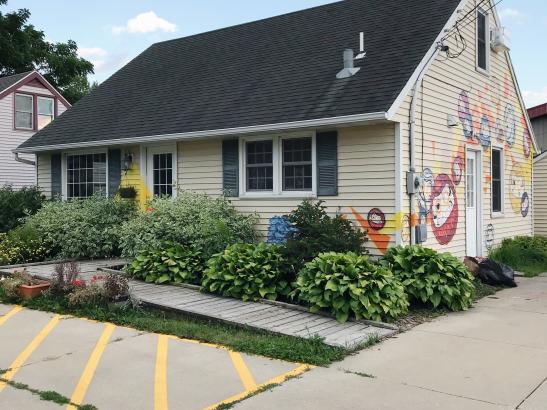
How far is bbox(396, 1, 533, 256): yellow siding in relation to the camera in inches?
401

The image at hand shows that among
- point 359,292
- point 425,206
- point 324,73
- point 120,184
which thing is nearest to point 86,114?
point 120,184

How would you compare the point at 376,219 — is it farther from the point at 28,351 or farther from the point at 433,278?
the point at 28,351

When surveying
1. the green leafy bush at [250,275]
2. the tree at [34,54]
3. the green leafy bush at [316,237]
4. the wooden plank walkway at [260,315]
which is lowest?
the wooden plank walkway at [260,315]

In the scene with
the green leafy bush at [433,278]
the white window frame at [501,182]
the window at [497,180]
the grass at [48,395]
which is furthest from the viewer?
the window at [497,180]

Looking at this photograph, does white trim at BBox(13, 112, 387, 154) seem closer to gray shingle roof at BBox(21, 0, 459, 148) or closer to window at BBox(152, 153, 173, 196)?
gray shingle roof at BBox(21, 0, 459, 148)

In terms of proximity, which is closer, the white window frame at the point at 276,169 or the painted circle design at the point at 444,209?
the white window frame at the point at 276,169

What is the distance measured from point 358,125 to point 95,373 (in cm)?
609

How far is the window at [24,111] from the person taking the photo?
24172mm

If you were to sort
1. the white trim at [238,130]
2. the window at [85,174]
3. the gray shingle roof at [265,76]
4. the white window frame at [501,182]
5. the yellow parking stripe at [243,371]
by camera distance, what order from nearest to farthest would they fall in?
the yellow parking stripe at [243,371]
the white trim at [238,130]
the gray shingle roof at [265,76]
the white window frame at [501,182]
the window at [85,174]

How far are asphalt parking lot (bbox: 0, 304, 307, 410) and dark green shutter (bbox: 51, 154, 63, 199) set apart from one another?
818 cm

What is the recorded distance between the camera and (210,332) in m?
6.77

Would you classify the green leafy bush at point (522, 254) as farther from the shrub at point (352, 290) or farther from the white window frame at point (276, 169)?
the shrub at point (352, 290)

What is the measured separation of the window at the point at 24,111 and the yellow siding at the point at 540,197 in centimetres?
2038

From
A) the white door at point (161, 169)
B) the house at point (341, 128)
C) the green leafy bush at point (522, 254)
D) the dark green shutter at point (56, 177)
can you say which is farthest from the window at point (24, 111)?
the green leafy bush at point (522, 254)
